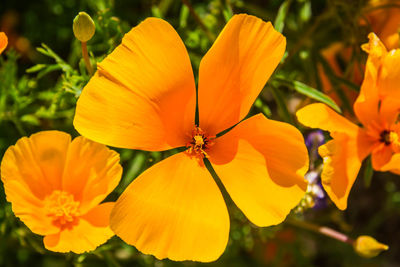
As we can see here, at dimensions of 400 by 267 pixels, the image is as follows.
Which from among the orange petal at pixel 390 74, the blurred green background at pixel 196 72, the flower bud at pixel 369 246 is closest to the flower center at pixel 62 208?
the blurred green background at pixel 196 72

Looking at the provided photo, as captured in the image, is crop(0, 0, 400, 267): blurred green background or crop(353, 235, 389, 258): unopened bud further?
crop(0, 0, 400, 267): blurred green background

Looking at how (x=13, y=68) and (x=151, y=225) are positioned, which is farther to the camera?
(x=13, y=68)

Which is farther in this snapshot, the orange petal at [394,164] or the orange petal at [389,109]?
the orange petal at [389,109]

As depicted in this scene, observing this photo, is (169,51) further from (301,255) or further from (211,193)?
(301,255)

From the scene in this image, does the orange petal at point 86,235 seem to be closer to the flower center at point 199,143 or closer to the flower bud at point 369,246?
the flower center at point 199,143

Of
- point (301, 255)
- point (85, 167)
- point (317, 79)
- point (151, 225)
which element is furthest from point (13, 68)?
point (301, 255)

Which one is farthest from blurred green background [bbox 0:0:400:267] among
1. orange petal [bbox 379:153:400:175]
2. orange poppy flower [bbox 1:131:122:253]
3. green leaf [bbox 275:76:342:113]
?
orange petal [bbox 379:153:400:175]

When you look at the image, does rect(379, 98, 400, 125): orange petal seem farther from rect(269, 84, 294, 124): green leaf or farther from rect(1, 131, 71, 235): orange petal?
rect(1, 131, 71, 235): orange petal
